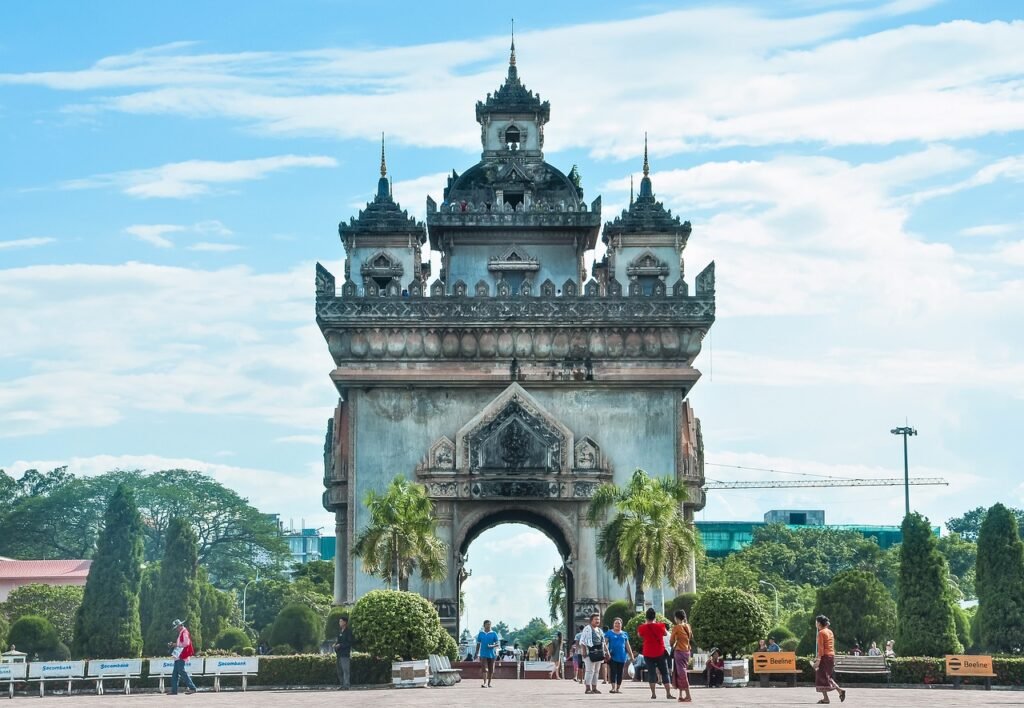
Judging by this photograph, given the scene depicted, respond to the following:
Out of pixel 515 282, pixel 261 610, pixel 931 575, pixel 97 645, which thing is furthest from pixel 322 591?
pixel 931 575

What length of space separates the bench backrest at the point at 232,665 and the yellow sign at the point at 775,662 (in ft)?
41.4

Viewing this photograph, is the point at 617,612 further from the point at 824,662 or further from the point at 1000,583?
the point at 824,662

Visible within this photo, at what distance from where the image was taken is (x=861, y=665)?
1711 inches

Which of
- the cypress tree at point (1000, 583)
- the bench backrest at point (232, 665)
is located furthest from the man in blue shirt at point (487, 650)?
the cypress tree at point (1000, 583)

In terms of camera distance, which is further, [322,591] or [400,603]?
[322,591]

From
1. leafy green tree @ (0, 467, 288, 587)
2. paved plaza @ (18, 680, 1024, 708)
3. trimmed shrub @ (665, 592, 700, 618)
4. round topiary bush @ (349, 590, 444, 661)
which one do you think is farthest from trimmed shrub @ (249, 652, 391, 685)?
leafy green tree @ (0, 467, 288, 587)

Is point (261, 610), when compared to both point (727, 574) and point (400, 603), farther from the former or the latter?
point (400, 603)

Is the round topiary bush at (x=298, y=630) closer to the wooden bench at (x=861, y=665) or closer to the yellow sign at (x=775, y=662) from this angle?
the yellow sign at (x=775, y=662)

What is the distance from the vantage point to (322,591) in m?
114

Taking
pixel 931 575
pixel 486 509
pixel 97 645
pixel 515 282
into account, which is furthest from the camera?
pixel 97 645

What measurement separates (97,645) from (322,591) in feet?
137

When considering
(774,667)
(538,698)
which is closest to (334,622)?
(774,667)

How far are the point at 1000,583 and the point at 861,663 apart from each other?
14.9 meters

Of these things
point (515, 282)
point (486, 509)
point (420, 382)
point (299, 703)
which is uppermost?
point (515, 282)
